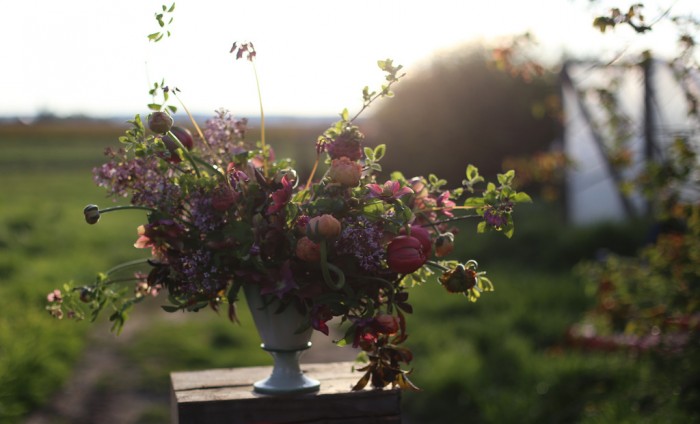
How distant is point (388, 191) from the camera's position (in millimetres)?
1875

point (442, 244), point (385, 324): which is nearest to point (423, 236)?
point (442, 244)

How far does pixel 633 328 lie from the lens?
387 cm

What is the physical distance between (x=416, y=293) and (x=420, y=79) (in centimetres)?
748

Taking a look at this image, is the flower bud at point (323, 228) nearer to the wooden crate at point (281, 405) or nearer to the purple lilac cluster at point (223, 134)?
the purple lilac cluster at point (223, 134)

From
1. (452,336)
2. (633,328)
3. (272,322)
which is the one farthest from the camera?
(452,336)

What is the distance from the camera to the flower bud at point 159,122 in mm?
1893

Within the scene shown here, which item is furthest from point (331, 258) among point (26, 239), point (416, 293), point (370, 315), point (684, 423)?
point (26, 239)

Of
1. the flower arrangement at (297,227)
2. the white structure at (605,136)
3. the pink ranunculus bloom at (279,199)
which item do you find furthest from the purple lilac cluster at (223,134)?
the white structure at (605,136)

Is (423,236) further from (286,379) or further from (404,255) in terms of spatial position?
(286,379)

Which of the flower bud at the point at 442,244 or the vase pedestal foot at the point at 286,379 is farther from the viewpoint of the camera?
the vase pedestal foot at the point at 286,379

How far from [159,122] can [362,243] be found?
0.56m

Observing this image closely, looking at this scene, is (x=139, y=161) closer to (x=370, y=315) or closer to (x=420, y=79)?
(x=370, y=315)

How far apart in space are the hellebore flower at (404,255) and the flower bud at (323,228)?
0.49ft

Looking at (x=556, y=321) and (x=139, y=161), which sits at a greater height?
(x=139, y=161)
